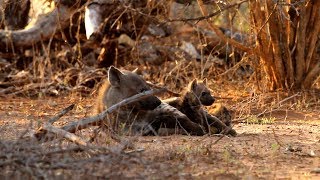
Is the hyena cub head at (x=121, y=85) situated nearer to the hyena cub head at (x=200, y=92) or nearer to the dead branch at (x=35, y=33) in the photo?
the hyena cub head at (x=200, y=92)

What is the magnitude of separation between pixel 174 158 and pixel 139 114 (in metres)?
2.06

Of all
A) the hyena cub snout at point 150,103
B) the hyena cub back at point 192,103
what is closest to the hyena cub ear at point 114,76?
the hyena cub snout at point 150,103

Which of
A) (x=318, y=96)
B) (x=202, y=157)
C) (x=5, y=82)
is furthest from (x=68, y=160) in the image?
(x=5, y=82)

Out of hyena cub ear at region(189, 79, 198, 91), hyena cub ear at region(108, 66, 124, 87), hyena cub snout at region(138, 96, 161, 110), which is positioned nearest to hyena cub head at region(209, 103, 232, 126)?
hyena cub ear at region(189, 79, 198, 91)

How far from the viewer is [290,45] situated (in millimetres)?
9469

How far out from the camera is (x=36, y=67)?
37.4 feet

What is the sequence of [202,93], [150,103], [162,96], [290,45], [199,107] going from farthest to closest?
[290,45] < [162,96] < [202,93] < [199,107] < [150,103]

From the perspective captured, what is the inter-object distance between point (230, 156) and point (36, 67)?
7172 millimetres

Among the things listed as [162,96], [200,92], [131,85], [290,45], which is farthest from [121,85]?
[290,45]

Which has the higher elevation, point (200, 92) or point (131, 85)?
point (131, 85)

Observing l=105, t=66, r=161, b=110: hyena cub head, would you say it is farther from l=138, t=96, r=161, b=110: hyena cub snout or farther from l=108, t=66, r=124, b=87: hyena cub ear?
l=138, t=96, r=161, b=110: hyena cub snout

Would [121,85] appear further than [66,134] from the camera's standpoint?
Yes

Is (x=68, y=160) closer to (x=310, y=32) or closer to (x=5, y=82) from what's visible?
(x=310, y=32)

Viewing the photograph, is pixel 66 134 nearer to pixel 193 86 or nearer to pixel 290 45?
pixel 193 86
